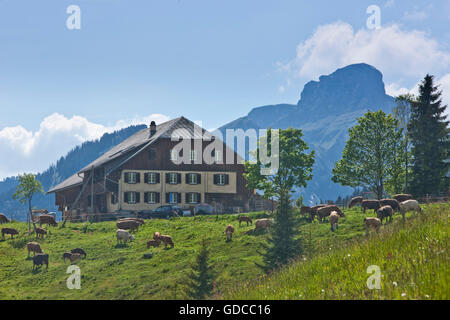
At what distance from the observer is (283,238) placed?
20750 millimetres

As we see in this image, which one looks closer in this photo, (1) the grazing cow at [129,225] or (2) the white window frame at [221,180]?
(1) the grazing cow at [129,225]

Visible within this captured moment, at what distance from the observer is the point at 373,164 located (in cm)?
5466

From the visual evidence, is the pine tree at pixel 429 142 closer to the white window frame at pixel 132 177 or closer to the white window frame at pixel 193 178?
the white window frame at pixel 193 178

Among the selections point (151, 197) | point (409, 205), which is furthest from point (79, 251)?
point (151, 197)

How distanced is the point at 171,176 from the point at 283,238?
44195 millimetres

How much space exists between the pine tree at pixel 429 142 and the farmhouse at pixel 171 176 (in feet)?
80.9

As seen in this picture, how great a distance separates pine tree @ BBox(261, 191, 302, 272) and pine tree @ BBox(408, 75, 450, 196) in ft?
95.7

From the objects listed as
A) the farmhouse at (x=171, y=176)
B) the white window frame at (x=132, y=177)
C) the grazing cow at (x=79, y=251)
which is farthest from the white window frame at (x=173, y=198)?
the grazing cow at (x=79, y=251)

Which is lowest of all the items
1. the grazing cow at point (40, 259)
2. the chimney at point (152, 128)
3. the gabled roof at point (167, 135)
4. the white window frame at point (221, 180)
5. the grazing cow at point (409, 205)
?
the grazing cow at point (40, 259)

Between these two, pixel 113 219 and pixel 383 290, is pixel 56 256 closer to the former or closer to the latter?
pixel 113 219

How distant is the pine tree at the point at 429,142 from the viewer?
151ft
